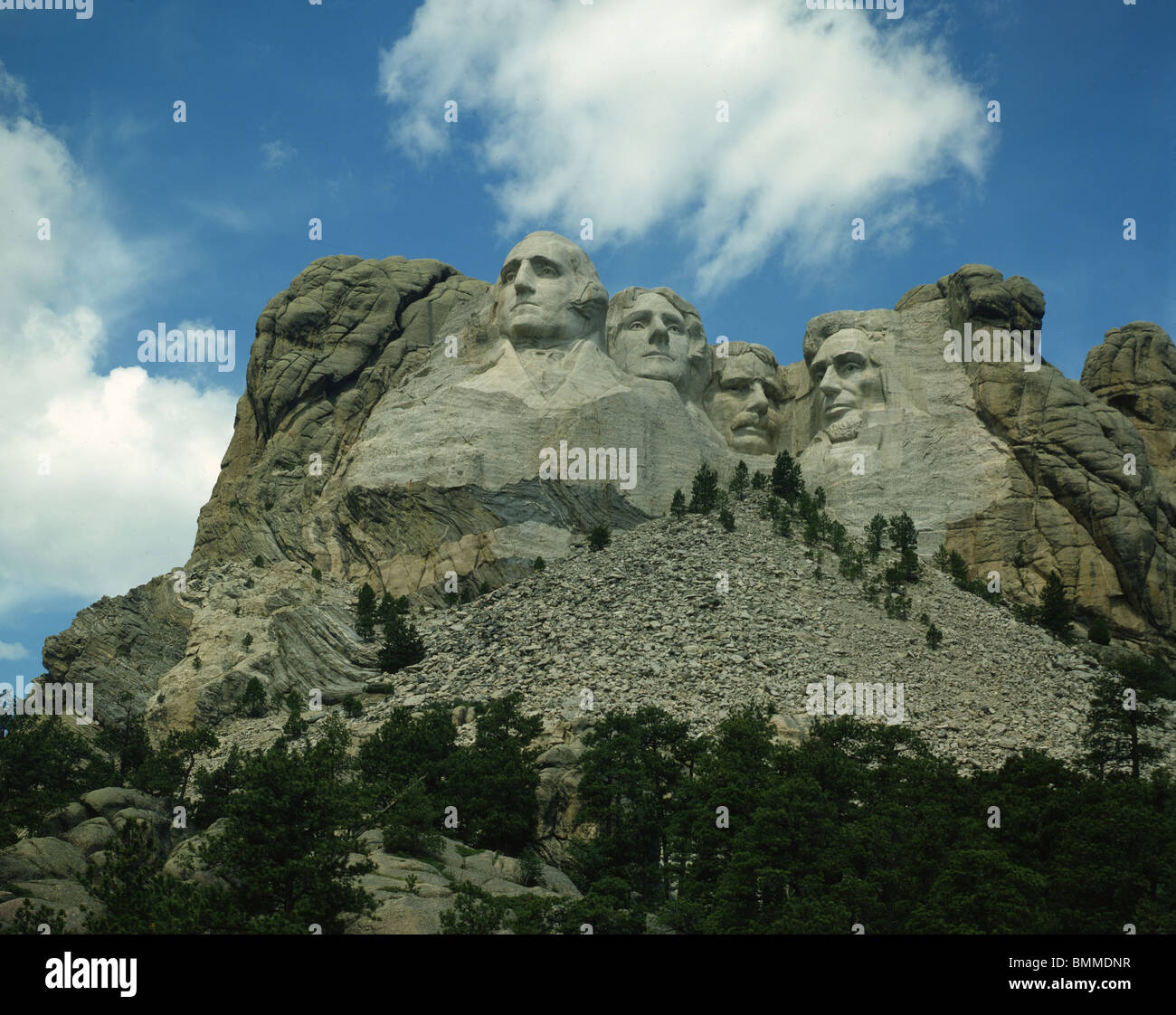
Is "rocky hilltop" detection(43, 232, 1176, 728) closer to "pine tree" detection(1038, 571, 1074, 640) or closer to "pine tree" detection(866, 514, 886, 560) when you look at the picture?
"pine tree" detection(1038, 571, 1074, 640)

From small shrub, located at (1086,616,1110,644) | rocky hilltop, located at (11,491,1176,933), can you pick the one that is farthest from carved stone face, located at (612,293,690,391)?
small shrub, located at (1086,616,1110,644)

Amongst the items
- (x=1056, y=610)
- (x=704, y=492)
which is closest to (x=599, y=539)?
(x=704, y=492)

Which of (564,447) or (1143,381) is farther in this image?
(1143,381)

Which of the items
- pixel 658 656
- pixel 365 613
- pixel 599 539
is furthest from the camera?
pixel 599 539

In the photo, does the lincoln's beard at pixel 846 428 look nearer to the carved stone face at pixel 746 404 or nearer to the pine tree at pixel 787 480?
the pine tree at pixel 787 480

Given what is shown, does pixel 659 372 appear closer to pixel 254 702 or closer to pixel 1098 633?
pixel 1098 633

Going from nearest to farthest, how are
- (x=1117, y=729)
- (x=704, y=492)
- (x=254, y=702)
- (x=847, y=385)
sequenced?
(x=1117, y=729)
(x=254, y=702)
(x=704, y=492)
(x=847, y=385)
